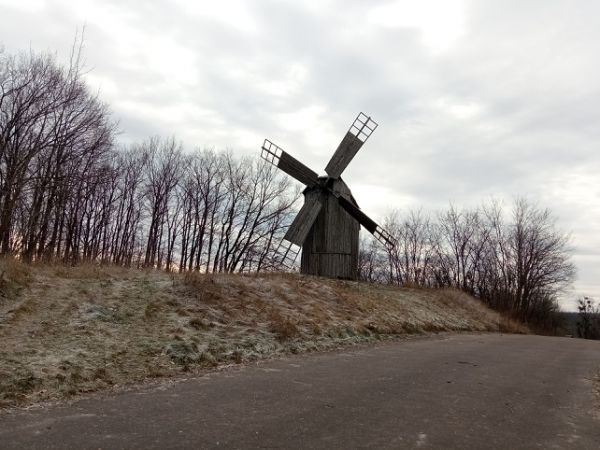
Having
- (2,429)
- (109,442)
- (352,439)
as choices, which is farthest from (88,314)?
(352,439)

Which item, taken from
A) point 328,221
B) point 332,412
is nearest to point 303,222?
point 328,221

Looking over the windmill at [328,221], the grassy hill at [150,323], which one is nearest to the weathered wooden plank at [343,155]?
the windmill at [328,221]

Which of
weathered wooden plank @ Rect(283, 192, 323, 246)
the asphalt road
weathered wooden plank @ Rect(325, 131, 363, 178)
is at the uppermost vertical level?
weathered wooden plank @ Rect(325, 131, 363, 178)

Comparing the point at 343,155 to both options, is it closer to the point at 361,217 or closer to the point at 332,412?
the point at 361,217

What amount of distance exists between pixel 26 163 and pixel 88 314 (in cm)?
1422

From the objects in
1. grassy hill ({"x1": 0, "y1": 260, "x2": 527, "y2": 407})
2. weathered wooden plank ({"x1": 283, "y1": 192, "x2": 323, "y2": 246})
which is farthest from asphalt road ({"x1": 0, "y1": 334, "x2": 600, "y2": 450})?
weathered wooden plank ({"x1": 283, "y1": 192, "x2": 323, "y2": 246})

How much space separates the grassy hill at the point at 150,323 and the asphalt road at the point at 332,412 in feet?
3.07

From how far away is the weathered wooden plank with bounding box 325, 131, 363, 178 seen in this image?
24.5 meters

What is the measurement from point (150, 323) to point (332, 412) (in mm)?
5926

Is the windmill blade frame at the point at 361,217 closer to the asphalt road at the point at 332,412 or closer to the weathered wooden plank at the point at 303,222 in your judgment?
the weathered wooden plank at the point at 303,222

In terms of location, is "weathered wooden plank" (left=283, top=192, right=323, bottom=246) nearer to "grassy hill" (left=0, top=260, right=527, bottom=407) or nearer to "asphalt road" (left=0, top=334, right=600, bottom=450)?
"grassy hill" (left=0, top=260, right=527, bottom=407)

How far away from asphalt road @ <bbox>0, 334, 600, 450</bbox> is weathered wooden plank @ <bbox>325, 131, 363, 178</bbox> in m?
14.9

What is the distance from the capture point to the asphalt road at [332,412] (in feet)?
17.9

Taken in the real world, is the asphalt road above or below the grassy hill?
below
